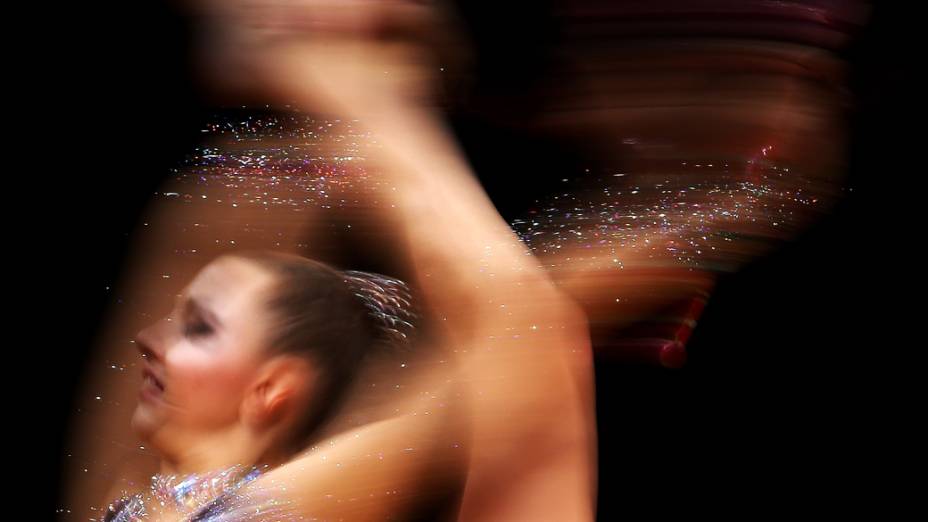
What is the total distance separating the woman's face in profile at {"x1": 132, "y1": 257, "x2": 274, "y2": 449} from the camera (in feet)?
1.86

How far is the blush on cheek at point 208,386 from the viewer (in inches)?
22.3

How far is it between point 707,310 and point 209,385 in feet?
1.10

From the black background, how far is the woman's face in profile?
15 centimetres

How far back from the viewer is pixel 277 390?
57 cm

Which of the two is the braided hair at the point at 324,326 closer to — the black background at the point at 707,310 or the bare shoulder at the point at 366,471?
the bare shoulder at the point at 366,471

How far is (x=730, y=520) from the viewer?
0.77 metres

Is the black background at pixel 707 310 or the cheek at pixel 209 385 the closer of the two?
the cheek at pixel 209 385

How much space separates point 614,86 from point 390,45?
12 centimetres

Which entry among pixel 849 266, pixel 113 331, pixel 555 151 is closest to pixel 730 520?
pixel 849 266

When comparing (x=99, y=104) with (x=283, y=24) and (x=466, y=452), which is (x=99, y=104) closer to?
(x=283, y=24)

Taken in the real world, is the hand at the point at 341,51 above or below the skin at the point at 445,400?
Result: above

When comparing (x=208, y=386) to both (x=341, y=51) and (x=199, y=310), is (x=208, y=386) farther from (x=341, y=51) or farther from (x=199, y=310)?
(x=341, y=51)

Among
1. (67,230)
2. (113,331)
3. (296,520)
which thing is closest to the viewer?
(296,520)

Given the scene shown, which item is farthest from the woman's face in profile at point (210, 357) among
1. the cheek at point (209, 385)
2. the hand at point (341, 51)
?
the hand at point (341, 51)
